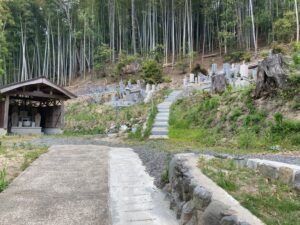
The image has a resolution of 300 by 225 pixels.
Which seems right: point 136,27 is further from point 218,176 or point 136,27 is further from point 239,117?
point 218,176

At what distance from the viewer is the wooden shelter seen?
15547 mm

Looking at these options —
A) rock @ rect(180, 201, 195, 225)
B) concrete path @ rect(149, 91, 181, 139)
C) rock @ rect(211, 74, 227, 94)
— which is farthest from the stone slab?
rock @ rect(211, 74, 227, 94)

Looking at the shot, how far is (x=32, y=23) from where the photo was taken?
34719 mm

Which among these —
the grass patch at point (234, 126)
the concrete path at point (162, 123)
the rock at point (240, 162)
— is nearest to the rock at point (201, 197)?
the rock at point (240, 162)

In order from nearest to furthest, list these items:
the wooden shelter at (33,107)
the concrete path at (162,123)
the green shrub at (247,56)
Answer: the concrete path at (162,123), the wooden shelter at (33,107), the green shrub at (247,56)

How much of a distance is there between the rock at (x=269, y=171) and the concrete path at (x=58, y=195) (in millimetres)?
1757

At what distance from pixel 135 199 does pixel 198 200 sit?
132cm

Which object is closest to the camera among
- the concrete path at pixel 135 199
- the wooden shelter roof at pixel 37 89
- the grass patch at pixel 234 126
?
the concrete path at pixel 135 199

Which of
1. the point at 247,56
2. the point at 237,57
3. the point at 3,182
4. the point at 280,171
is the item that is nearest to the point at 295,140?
the point at 280,171

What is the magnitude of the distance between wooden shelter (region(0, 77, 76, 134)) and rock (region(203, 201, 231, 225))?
1411cm

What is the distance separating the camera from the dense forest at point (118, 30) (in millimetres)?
30312

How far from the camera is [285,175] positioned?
3.20m

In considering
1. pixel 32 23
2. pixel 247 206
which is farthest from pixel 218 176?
pixel 32 23

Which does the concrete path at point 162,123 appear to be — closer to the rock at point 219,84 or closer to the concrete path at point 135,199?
the rock at point 219,84
